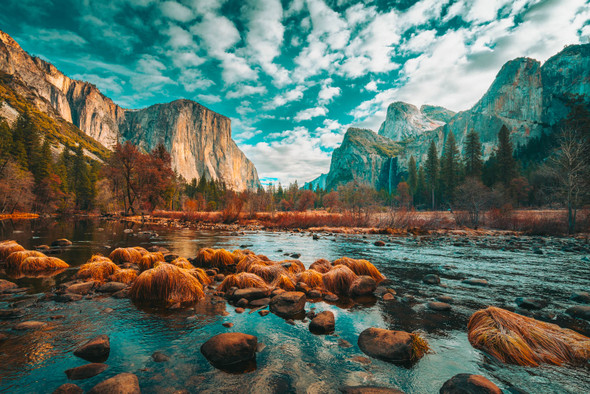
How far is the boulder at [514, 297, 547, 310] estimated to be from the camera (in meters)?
6.27

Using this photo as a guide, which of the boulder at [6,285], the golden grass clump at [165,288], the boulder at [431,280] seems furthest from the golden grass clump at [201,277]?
the boulder at [431,280]

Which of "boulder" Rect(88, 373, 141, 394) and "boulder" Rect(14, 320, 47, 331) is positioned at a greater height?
"boulder" Rect(88, 373, 141, 394)

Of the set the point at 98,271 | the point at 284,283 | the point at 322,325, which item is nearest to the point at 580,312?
the point at 322,325

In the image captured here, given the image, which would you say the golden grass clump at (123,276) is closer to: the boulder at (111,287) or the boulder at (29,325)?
the boulder at (111,287)

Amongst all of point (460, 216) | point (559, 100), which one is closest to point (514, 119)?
point (559, 100)

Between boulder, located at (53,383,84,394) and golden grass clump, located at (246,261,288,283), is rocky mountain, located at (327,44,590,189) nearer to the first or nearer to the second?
golden grass clump, located at (246,261,288,283)

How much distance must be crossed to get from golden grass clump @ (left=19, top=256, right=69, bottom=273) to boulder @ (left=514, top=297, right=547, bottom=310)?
50.7ft

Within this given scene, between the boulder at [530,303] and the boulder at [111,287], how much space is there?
1133 centimetres

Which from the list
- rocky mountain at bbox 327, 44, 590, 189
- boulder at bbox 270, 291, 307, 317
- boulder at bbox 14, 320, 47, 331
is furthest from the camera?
rocky mountain at bbox 327, 44, 590, 189

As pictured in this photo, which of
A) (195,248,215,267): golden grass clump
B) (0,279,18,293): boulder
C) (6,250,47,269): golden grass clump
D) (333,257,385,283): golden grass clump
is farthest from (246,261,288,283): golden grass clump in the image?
(6,250,47,269): golden grass clump

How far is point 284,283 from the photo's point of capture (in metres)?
7.73

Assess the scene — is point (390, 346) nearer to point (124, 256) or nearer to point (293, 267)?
point (293, 267)

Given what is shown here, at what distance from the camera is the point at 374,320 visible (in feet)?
18.5

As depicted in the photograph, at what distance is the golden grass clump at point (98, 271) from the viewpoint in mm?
7959
